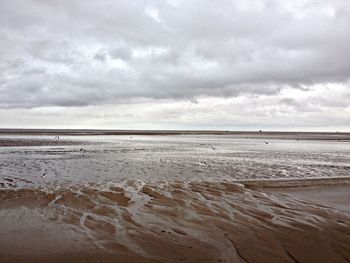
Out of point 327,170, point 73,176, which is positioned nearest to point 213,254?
point 73,176

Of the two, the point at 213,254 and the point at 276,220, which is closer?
the point at 213,254

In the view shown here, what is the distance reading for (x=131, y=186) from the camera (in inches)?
461

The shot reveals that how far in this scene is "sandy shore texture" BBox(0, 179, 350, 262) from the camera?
5383 millimetres

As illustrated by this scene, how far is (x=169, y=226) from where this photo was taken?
6.92 meters

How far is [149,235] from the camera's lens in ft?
20.7

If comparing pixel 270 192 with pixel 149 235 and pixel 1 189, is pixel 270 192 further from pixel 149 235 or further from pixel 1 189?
pixel 1 189

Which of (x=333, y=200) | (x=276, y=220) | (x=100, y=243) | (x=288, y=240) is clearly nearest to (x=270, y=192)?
(x=333, y=200)

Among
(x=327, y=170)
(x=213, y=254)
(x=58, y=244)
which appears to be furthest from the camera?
(x=327, y=170)

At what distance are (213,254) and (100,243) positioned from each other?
236cm

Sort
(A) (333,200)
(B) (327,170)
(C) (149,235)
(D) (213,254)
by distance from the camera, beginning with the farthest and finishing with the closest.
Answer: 1. (B) (327,170)
2. (A) (333,200)
3. (C) (149,235)
4. (D) (213,254)

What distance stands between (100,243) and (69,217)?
217 centimetres

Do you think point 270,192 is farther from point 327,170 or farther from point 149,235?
point 327,170

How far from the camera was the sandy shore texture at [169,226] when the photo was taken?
5.38 meters

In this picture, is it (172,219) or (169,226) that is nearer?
(169,226)
